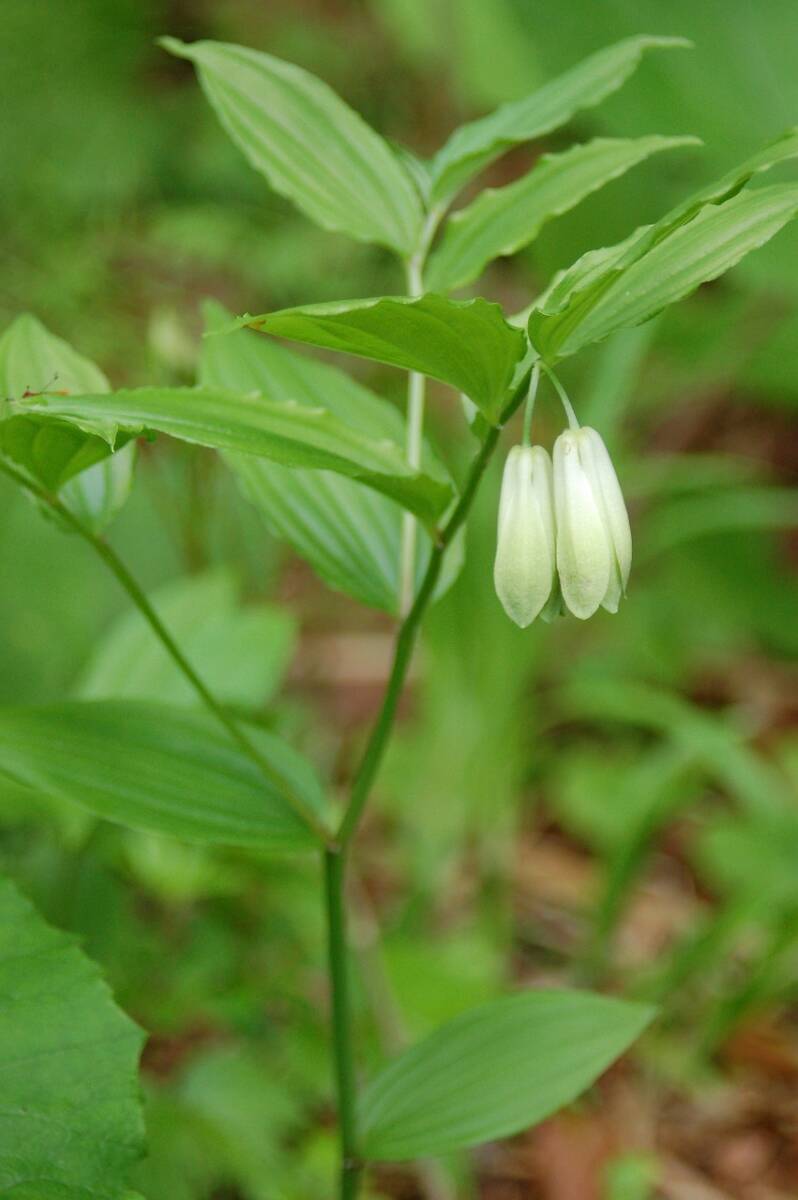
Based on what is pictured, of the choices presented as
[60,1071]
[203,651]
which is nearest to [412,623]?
[60,1071]

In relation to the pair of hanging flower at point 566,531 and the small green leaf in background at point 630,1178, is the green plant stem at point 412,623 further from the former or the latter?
the small green leaf in background at point 630,1178

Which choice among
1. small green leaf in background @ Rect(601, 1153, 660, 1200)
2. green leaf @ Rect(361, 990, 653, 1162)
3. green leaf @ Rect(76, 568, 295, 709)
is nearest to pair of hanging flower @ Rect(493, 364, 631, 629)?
green leaf @ Rect(361, 990, 653, 1162)

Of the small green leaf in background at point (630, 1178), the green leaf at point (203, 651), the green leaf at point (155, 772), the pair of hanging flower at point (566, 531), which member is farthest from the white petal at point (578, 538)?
the small green leaf in background at point (630, 1178)

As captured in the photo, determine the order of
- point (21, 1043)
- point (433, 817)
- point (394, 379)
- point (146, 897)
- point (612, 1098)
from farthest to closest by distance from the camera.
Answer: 1. point (394, 379)
2. point (433, 817)
3. point (146, 897)
4. point (612, 1098)
5. point (21, 1043)

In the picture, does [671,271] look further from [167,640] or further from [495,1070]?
[495,1070]

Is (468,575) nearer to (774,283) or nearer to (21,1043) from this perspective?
(774,283)

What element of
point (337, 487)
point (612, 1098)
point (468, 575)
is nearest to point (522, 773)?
point (468, 575)
